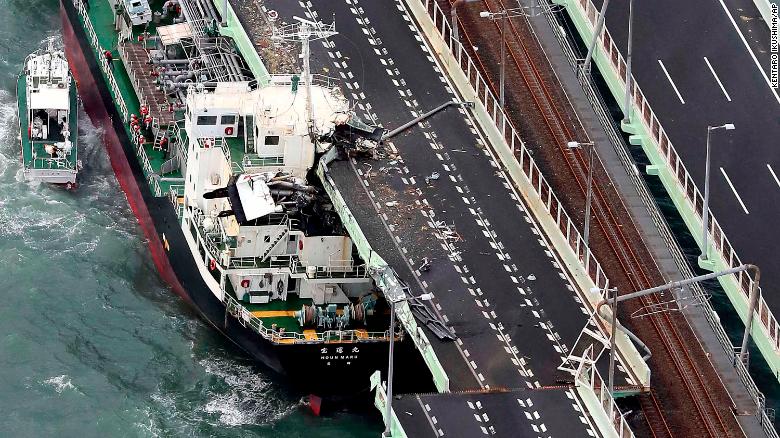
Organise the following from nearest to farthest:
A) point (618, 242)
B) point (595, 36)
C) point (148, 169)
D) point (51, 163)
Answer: point (618, 242)
point (595, 36)
point (148, 169)
point (51, 163)

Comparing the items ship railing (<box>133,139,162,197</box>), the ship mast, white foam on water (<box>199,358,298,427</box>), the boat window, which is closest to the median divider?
the ship mast

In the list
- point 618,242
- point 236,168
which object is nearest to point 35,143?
point 236,168

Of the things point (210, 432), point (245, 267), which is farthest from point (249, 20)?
point (210, 432)

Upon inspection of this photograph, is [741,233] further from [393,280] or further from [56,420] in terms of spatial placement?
[56,420]

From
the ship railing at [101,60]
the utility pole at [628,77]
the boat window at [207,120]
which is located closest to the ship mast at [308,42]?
the boat window at [207,120]

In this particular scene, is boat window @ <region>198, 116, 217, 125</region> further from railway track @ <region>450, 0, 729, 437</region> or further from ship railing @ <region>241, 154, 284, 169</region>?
railway track @ <region>450, 0, 729, 437</region>

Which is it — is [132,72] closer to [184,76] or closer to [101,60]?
[101,60]
